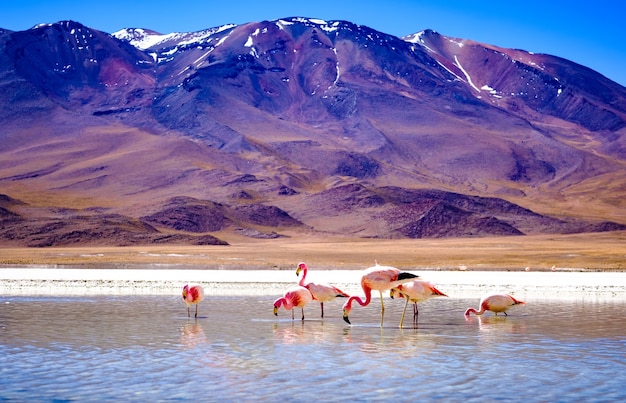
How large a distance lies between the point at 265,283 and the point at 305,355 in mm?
18253

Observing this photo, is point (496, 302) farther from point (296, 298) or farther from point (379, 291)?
point (296, 298)

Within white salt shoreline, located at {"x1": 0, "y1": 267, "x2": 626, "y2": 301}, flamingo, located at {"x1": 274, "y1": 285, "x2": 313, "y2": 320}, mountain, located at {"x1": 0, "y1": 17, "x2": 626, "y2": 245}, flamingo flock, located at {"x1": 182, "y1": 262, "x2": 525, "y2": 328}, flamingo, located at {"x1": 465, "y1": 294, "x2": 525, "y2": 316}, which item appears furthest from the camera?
mountain, located at {"x1": 0, "y1": 17, "x2": 626, "y2": 245}

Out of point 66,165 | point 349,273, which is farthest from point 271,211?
point 349,273

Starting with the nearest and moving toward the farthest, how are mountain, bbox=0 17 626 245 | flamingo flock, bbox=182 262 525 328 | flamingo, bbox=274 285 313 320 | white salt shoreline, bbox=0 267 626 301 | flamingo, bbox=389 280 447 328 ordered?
flamingo flock, bbox=182 262 525 328 → flamingo, bbox=389 280 447 328 → flamingo, bbox=274 285 313 320 → white salt shoreline, bbox=0 267 626 301 → mountain, bbox=0 17 626 245

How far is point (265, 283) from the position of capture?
32906mm

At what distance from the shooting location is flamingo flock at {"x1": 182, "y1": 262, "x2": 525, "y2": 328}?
58.6 ft

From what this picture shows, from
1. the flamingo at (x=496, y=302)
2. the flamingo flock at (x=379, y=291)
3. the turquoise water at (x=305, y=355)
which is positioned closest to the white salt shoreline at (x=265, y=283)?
the turquoise water at (x=305, y=355)

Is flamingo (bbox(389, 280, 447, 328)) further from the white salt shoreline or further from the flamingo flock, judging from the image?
the white salt shoreline

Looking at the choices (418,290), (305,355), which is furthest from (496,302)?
(305,355)

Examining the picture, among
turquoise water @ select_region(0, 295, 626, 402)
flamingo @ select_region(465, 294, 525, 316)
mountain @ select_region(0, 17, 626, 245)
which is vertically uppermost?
mountain @ select_region(0, 17, 626, 245)

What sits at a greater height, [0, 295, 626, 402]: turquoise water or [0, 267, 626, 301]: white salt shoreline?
[0, 267, 626, 301]: white salt shoreline

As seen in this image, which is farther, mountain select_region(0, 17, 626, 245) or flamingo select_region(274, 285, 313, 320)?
mountain select_region(0, 17, 626, 245)

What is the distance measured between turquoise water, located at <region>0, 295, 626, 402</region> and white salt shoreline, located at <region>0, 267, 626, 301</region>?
641 cm

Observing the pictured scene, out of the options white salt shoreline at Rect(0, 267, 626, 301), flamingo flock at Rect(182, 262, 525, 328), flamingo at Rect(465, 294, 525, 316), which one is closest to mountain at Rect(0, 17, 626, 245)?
white salt shoreline at Rect(0, 267, 626, 301)
